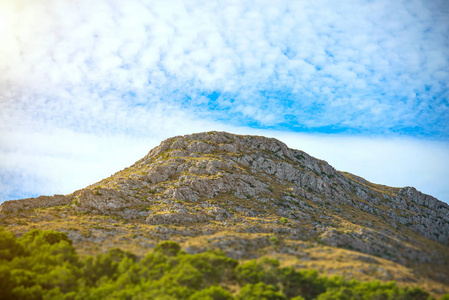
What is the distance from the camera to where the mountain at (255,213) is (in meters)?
53.4

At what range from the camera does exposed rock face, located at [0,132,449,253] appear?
242 ft

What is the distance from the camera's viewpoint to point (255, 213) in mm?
78688

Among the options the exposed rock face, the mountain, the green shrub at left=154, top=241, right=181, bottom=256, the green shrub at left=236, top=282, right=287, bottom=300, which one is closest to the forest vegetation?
the green shrub at left=236, top=282, right=287, bottom=300

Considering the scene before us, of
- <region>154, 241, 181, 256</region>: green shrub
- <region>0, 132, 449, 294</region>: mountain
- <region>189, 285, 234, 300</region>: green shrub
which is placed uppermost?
<region>0, 132, 449, 294</region>: mountain

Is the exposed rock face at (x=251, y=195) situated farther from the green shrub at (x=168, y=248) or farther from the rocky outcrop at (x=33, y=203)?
the green shrub at (x=168, y=248)

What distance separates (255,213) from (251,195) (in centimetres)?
1273

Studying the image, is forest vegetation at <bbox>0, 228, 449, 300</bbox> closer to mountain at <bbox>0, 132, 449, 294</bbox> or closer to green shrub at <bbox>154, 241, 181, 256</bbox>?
green shrub at <bbox>154, 241, 181, 256</bbox>

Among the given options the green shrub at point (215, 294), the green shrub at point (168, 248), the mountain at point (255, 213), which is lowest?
the green shrub at point (215, 294)

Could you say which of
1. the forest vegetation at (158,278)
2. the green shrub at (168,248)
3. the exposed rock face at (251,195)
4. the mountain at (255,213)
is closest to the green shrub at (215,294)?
the forest vegetation at (158,278)

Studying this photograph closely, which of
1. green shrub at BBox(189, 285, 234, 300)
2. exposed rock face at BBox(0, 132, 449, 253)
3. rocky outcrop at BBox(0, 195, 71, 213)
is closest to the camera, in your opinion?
green shrub at BBox(189, 285, 234, 300)

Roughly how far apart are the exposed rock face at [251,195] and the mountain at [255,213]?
0.41 metres

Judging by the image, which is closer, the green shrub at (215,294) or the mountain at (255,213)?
the green shrub at (215,294)

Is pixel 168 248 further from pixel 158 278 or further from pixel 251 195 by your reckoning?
pixel 251 195

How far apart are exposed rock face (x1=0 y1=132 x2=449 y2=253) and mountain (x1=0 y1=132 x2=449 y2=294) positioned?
413 millimetres
